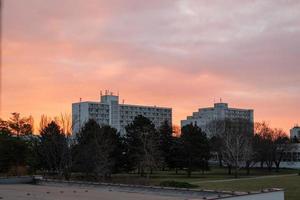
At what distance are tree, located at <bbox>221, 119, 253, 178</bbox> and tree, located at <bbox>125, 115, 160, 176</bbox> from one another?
11.8 m

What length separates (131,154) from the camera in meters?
58.0

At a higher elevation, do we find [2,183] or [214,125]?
[214,125]

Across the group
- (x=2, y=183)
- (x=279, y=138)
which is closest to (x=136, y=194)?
(x=2, y=183)

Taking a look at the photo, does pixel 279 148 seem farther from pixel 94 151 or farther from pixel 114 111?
pixel 114 111

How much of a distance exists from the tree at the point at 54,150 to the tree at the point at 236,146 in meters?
23.1

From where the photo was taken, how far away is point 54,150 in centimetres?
5044

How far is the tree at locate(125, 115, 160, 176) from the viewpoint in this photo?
54969 millimetres

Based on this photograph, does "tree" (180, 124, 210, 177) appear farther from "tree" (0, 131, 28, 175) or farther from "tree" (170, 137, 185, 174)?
"tree" (0, 131, 28, 175)

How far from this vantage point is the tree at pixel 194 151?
61.7m

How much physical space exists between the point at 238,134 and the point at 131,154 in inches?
914

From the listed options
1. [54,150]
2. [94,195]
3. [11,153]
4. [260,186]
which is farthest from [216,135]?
[94,195]

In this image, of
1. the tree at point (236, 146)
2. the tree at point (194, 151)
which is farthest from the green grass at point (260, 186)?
the tree at point (236, 146)

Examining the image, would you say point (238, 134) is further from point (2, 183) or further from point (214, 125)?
point (2, 183)

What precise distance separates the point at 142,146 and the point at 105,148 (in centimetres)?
808
